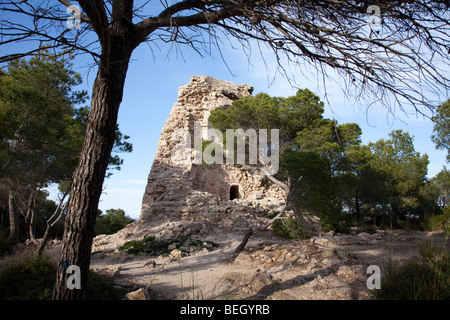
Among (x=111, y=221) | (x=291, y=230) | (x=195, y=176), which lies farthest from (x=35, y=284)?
(x=111, y=221)

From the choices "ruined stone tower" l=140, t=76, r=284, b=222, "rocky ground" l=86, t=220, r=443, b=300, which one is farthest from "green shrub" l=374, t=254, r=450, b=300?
"ruined stone tower" l=140, t=76, r=284, b=222

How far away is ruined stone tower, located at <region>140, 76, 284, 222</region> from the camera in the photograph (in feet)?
42.9

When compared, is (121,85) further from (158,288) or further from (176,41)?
(158,288)

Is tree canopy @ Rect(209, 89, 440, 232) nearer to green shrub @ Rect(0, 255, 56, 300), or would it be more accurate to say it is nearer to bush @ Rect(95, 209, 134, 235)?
green shrub @ Rect(0, 255, 56, 300)

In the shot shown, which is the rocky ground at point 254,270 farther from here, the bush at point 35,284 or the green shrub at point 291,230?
the bush at point 35,284

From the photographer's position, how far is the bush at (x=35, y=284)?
3736 mm

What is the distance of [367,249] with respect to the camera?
8.19 meters

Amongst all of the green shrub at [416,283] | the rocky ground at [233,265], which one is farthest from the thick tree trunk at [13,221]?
the green shrub at [416,283]

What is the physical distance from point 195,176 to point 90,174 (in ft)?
40.0

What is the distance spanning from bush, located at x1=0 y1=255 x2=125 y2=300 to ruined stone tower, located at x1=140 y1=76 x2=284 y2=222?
7.94 meters

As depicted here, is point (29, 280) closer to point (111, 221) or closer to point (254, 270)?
point (254, 270)

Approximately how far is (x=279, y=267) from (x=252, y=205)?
794 centimetres

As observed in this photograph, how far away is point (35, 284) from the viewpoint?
13.0 feet
